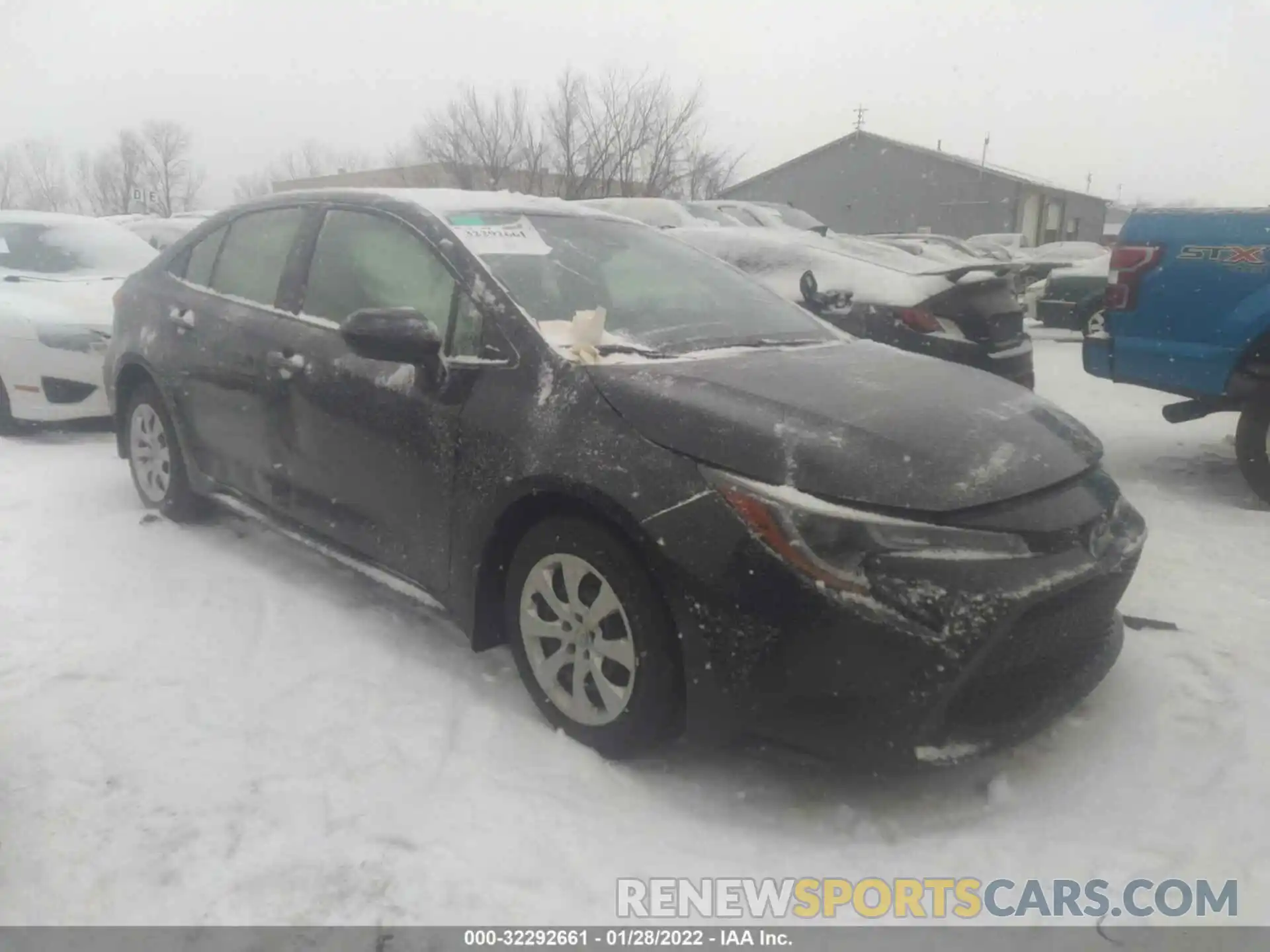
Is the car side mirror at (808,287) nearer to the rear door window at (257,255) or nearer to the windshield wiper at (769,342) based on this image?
the windshield wiper at (769,342)

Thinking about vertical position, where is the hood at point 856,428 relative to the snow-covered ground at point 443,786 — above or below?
above

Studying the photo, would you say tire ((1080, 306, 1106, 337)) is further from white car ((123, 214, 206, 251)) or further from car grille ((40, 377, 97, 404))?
white car ((123, 214, 206, 251))

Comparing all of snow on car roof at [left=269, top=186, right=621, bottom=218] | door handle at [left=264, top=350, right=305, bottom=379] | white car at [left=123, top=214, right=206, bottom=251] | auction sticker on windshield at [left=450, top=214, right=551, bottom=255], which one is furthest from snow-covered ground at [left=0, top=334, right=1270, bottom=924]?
white car at [left=123, top=214, right=206, bottom=251]

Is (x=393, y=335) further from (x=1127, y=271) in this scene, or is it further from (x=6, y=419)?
(x=6, y=419)

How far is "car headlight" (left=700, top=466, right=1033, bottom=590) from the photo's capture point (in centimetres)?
222

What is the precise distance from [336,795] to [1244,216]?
495 centimetres

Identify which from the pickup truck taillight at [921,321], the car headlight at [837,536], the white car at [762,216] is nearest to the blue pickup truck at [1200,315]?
the pickup truck taillight at [921,321]

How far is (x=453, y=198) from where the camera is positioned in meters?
3.49

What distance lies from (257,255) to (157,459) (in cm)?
122

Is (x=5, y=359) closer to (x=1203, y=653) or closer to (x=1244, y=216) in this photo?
(x=1203, y=653)

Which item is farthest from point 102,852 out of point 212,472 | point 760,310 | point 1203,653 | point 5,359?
point 5,359

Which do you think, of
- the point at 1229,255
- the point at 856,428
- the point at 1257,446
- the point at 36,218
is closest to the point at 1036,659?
the point at 856,428

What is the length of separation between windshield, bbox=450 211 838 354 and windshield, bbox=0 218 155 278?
4817 mm

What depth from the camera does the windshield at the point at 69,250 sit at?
714cm
